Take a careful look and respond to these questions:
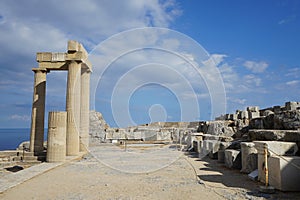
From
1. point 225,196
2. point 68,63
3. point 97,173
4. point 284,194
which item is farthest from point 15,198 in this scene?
point 68,63

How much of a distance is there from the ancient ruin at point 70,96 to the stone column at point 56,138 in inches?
2.1

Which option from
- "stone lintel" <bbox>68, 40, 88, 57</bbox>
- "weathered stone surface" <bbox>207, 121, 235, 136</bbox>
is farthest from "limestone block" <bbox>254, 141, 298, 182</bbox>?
"weathered stone surface" <bbox>207, 121, 235, 136</bbox>

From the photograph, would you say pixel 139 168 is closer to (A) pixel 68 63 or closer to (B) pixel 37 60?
(A) pixel 68 63

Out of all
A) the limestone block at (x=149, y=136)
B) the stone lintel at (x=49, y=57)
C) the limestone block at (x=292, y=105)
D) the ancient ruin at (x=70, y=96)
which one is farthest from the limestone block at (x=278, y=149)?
the limestone block at (x=149, y=136)

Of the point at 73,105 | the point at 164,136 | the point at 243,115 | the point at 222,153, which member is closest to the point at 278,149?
the point at 222,153

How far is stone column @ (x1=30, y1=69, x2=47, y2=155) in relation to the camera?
58.1ft

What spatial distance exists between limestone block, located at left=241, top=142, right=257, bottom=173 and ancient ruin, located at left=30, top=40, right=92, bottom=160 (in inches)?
360

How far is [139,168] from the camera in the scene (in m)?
11.2

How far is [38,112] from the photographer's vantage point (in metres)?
18.0

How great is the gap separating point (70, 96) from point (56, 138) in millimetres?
3188

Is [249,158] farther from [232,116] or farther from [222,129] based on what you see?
[232,116]

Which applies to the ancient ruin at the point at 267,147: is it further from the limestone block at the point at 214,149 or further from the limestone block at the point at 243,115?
the limestone block at the point at 243,115

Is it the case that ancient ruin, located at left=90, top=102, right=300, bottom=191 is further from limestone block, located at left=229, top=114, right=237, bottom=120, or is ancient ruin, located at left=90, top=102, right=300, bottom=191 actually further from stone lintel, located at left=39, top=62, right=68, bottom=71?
stone lintel, located at left=39, top=62, right=68, bottom=71

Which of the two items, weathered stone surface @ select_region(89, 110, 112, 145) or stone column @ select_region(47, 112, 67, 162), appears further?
weathered stone surface @ select_region(89, 110, 112, 145)
